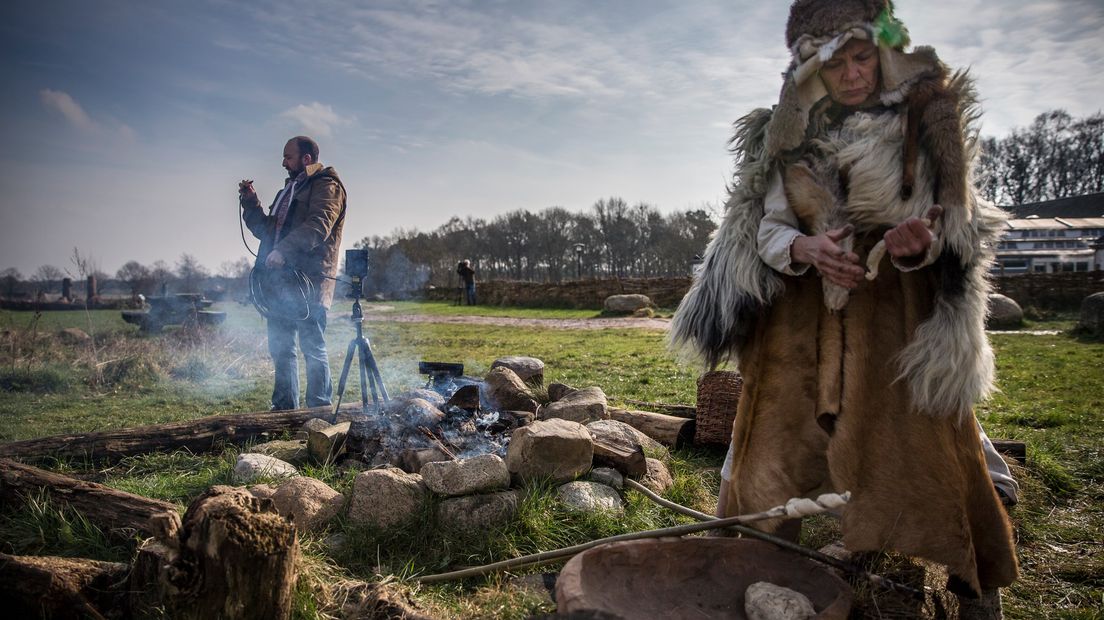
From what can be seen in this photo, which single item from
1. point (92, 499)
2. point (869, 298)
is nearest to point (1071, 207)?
point (869, 298)

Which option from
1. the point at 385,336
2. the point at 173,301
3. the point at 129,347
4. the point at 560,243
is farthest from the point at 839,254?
the point at 560,243

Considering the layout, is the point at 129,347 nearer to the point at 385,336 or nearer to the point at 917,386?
the point at 385,336

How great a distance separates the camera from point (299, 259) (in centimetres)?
492

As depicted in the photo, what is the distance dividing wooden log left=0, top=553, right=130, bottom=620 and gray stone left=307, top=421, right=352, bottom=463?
1751 mm

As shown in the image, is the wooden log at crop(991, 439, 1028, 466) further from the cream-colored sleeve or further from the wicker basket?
the cream-colored sleeve

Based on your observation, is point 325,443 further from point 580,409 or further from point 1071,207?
point 1071,207

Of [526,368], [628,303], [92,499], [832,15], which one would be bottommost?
[92,499]

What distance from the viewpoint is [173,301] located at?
14.5m

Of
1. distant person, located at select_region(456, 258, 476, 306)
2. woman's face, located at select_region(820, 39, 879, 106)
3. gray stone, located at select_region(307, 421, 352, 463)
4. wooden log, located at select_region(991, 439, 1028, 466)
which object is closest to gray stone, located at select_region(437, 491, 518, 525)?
gray stone, located at select_region(307, 421, 352, 463)

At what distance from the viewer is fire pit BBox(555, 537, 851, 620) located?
1.83 m

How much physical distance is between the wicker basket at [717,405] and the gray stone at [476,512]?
191 centimetres

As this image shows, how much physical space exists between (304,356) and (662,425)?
3164mm

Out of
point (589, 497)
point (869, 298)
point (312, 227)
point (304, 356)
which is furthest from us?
point (304, 356)

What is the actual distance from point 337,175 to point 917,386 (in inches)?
182
